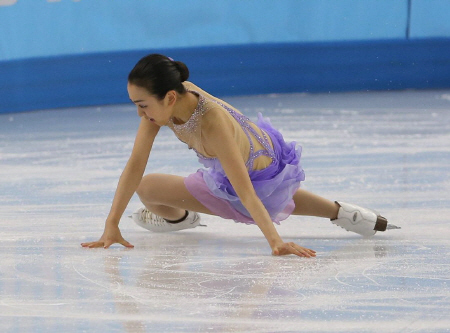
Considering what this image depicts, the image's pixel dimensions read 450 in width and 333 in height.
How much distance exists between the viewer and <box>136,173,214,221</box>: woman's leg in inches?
113

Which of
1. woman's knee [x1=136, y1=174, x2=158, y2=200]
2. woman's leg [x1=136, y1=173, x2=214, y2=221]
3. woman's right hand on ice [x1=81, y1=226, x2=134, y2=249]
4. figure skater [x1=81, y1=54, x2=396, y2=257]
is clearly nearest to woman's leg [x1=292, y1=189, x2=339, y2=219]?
figure skater [x1=81, y1=54, x2=396, y2=257]

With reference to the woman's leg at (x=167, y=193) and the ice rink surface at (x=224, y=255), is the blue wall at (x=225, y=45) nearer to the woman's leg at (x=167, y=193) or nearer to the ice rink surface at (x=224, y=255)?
the ice rink surface at (x=224, y=255)

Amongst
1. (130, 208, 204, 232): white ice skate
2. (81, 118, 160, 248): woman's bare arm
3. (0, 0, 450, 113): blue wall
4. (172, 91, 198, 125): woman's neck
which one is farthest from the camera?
(0, 0, 450, 113): blue wall

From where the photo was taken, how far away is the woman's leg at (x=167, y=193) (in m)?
2.88

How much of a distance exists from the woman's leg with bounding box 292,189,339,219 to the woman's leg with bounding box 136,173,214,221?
0.98 feet

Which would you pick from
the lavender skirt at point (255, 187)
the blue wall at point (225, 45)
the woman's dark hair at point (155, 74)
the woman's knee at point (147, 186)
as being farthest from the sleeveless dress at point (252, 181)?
the blue wall at point (225, 45)

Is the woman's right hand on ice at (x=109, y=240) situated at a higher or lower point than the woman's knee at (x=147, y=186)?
lower

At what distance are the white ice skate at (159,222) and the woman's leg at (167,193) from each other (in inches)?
3.8

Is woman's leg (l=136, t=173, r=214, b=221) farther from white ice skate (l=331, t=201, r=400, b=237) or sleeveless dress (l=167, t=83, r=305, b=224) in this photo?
white ice skate (l=331, t=201, r=400, b=237)

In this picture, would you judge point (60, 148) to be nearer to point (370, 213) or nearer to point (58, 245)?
point (58, 245)

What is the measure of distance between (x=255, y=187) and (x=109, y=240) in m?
0.49

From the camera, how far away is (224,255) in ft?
8.79

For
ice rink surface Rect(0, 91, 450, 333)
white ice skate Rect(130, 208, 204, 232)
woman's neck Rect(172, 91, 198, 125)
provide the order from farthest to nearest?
white ice skate Rect(130, 208, 204, 232) → woman's neck Rect(172, 91, 198, 125) → ice rink surface Rect(0, 91, 450, 333)

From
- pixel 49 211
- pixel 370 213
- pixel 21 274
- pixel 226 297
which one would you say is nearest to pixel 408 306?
pixel 226 297
